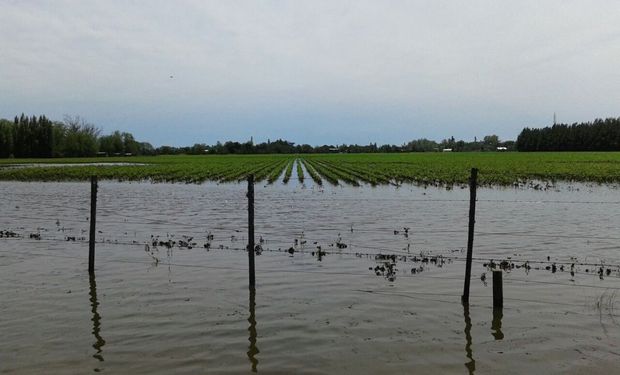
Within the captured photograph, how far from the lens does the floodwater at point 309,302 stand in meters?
6.45

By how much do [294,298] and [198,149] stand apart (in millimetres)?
175991

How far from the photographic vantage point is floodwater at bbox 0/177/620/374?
645 centimetres

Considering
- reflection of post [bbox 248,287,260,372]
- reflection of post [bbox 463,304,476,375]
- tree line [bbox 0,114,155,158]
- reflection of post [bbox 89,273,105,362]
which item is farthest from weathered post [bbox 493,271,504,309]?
tree line [bbox 0,114,155,158]

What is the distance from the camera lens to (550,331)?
24.2 ft

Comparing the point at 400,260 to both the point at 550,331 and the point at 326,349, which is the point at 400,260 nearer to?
the point at 550,331

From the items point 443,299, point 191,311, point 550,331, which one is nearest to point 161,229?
point 191,311

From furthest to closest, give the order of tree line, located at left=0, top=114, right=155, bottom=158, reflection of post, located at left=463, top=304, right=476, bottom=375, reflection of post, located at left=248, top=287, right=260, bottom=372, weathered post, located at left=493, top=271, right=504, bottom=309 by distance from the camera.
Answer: tree line, located at left=0, top=114, right=155, bottom=158 → weathered post, located at left=493, top=271, right=504, bottom=309 → reflection of post, located at left=248, top=287, right=260, bottom=372 → reflection of post, located at left=463, top=304, right=476, bottom=375

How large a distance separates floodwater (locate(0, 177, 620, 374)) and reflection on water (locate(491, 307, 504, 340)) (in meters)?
0.03

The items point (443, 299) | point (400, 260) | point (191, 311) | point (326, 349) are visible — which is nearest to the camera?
point (326, 349)

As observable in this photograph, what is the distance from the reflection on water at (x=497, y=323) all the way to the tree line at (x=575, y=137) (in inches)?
5572

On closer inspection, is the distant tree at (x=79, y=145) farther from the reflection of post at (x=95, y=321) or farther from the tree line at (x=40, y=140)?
the reflection of post at (x=95, y=321)

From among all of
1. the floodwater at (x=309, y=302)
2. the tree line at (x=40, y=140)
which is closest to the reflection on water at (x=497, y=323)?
the floodwater at (x=309, y=302)

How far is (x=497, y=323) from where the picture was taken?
25.4ft

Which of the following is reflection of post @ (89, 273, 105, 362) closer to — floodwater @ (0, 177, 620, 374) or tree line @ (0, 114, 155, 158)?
floodwater @ (0, 177, 620, 374)
